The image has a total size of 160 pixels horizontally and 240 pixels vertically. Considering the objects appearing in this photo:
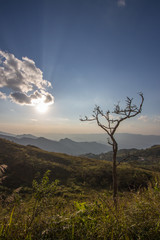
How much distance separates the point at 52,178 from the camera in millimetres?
25938

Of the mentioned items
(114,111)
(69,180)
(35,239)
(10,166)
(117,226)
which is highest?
(114,111)

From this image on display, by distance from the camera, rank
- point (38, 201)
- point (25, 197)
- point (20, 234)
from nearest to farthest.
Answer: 1. point (20, 234)
2. point (38, 201)
3. point (25, 197)

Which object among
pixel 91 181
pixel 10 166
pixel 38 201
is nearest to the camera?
pixel 38 201

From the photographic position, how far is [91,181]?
25.3 m

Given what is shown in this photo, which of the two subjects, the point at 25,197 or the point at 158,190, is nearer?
the point at 158,190

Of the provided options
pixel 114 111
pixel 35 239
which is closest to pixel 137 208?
pixel 35 239

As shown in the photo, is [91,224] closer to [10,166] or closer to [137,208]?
[137,208]

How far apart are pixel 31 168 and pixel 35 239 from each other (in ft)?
92.4

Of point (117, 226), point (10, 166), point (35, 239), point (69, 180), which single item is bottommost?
point (69, 180)

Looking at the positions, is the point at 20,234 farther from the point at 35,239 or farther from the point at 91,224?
the point at 91,224

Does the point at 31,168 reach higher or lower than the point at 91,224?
lower

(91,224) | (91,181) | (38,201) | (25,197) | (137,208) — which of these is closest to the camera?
(91,224)

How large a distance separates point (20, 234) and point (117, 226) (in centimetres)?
196

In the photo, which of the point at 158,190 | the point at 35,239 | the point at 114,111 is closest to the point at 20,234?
the point at 35,239
